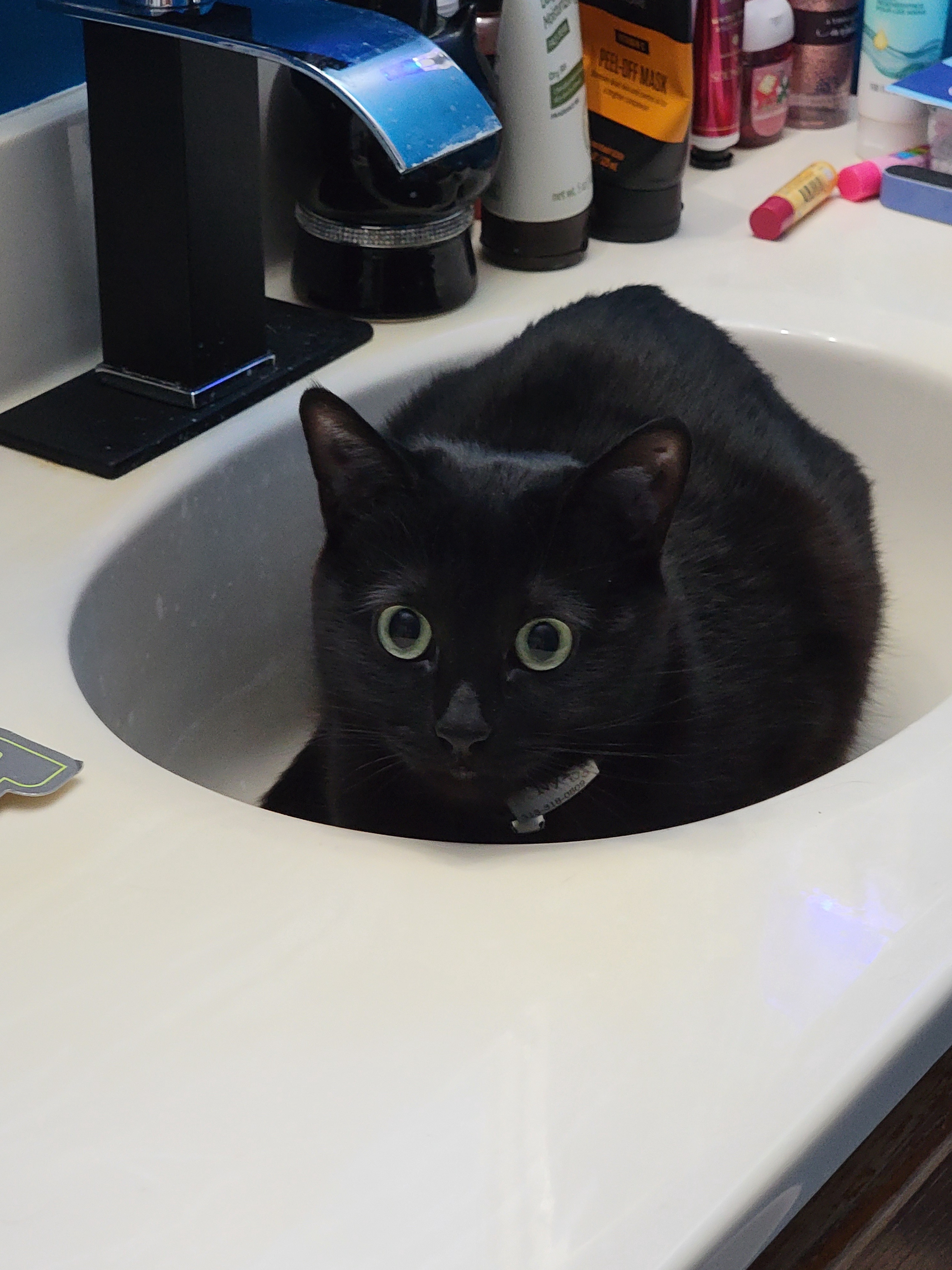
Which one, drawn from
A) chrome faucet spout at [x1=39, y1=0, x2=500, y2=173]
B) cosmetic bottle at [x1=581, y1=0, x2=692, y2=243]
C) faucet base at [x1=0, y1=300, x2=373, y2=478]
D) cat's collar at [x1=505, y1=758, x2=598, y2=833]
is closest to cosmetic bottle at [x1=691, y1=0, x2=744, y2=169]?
cosmetic bottle at [x1=581, y1=0, x2=692, y2=243]

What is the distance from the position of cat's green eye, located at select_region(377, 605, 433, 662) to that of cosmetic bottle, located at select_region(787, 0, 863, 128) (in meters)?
0.83

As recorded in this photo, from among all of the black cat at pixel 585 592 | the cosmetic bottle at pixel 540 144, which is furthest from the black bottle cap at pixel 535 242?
the black cat at pixel 585 592

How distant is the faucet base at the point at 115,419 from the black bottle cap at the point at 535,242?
0.72 ft

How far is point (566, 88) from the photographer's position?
111cm

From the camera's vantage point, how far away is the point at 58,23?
3.16 feet

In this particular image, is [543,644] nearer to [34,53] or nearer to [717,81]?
[34,53]

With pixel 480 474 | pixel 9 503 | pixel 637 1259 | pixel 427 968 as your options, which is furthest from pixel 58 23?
pixel 637 1259

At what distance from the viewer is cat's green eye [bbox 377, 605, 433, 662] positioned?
2.46 ft

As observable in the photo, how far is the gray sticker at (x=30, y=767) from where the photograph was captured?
0.65 meters

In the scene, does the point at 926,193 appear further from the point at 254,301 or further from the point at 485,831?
the point at 485,831

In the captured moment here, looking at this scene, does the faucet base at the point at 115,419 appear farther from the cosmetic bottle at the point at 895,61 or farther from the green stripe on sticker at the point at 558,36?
the cosmetic bottle at the point at 895,61

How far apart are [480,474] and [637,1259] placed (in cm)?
43

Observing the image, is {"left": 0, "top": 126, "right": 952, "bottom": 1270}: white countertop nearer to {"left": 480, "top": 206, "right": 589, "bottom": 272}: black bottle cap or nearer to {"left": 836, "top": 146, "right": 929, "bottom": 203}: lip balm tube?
{"left": 480, "top": 206, "right": 589, "bottom": 272}: black bottle cap

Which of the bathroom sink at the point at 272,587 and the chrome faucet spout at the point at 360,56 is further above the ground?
the chrome faucet spout at the point at 360,56
